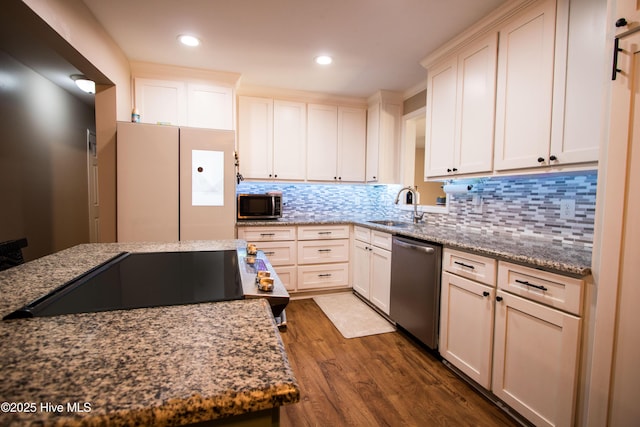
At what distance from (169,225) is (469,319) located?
8.15 ft

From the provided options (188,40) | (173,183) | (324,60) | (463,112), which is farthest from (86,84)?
(463,112)

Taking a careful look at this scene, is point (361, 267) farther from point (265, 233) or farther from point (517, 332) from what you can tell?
point (517, 332)

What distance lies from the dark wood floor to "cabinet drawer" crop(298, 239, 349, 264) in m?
0.98

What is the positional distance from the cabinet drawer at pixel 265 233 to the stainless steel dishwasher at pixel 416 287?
3.99 feet

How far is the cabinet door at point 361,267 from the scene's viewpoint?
3.07 m

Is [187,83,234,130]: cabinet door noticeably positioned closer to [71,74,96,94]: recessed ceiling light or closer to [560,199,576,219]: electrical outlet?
[71,74,96,94]: recessed ceiling light

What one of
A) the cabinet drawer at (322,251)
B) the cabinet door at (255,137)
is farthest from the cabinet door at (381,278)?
the cabinet door at (255,137)

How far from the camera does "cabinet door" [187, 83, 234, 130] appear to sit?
2.98m

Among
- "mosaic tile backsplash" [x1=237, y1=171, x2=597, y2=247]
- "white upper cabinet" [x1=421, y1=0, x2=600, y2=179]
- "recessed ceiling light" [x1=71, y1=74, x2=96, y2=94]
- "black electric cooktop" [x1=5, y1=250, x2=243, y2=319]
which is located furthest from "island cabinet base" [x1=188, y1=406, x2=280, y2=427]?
"recessed ceiling light" [x1=71, y1=74, x2=96, y2=94]

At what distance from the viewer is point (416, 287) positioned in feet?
7.22

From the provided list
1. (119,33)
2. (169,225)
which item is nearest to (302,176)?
(169,225)

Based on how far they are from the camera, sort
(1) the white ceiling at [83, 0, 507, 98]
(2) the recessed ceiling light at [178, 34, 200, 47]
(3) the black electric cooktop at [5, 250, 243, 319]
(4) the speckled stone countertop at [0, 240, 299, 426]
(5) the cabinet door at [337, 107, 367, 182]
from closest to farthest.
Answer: (4) the speckled stone countertop at [0, 240, 299, 426] → (3) the black electric cooktop at [5, 250, 243, 319] → (1) the white ceiling at [83, 0, 507, 98] → (2) the recessed ceiling light at [178, 34, 200, 47] → (5) the cabinet door at [337, 107, 367, 182]

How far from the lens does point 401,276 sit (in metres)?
2.39

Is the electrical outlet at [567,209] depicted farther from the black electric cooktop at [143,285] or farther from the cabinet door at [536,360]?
the black electric cooktop at [143,285]
